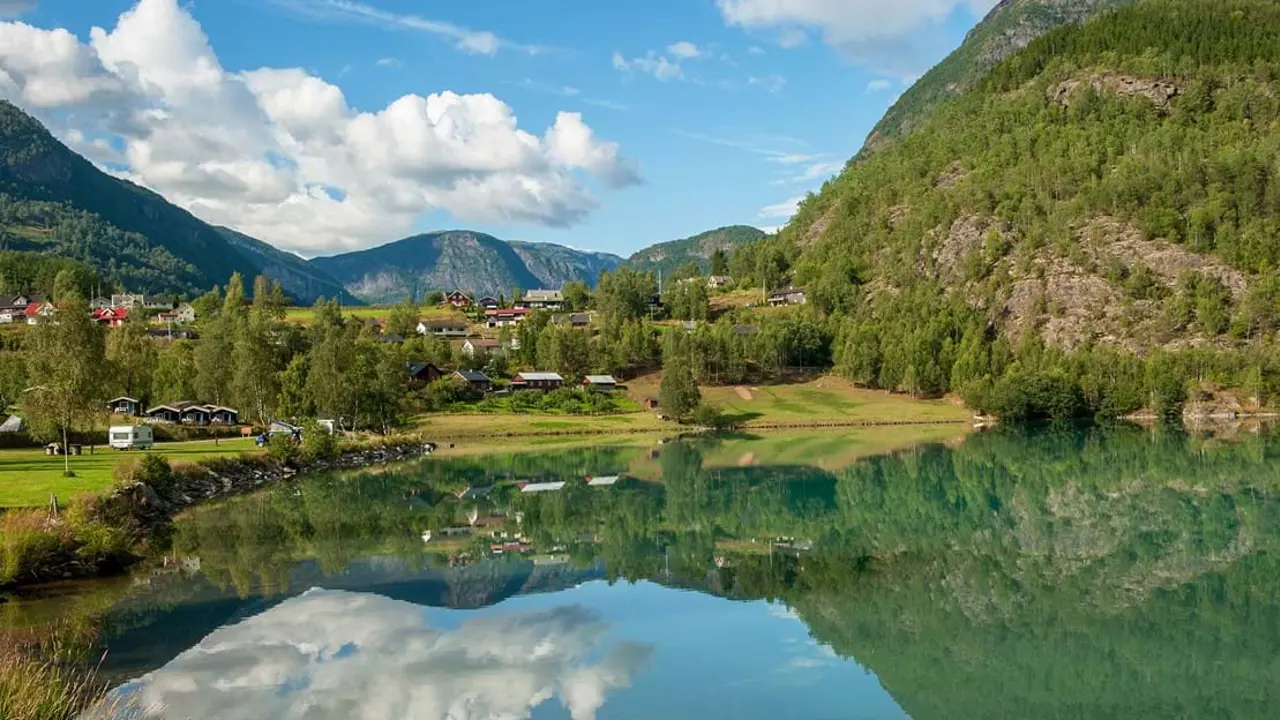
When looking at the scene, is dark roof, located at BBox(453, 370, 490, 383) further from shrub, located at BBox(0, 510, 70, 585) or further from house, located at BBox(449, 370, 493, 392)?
shrub, located at BBox(0, 510, 70, 585)

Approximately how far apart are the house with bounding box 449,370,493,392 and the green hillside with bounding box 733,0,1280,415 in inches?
2086

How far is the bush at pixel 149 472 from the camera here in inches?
1856

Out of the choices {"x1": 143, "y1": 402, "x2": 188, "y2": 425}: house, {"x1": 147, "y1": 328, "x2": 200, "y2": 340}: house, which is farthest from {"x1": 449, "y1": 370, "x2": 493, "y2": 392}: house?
{"x1": 147, "y1": 328, "x2": 200, "y2": 340}: house

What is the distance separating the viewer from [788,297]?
611 ft

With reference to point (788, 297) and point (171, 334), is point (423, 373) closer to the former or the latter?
point (171, 334)

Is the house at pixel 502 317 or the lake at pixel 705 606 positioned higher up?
the house at pixel 502 317

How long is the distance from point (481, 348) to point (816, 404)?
54.8 metres

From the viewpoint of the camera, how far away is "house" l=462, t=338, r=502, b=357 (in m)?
145

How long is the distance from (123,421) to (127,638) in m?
66.3

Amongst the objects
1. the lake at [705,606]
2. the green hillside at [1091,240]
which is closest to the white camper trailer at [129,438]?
the lake at [705,606]

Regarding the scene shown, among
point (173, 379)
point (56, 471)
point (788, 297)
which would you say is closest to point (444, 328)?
point (788, 297)

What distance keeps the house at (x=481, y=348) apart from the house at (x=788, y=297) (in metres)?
59.5

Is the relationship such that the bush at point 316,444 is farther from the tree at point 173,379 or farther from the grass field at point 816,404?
the grass field at point 816,404

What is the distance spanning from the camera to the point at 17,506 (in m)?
A: 36.4
